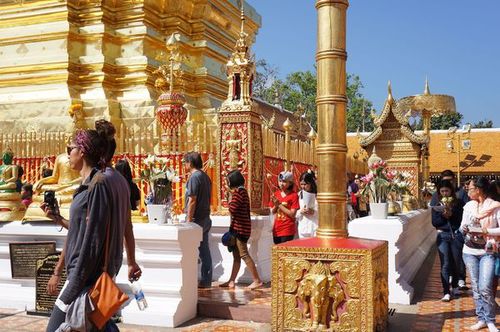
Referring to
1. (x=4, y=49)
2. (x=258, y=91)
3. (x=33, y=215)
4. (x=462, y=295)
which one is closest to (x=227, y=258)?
(x=33, y=215)

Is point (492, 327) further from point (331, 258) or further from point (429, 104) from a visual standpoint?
point (429, 104)

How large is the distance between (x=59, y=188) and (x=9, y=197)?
75 centimetres

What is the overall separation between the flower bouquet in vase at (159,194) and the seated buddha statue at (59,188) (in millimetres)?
1107

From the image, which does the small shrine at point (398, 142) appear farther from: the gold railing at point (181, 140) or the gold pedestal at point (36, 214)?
the gold pedestal at point (36, 214)

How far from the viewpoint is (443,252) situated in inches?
278

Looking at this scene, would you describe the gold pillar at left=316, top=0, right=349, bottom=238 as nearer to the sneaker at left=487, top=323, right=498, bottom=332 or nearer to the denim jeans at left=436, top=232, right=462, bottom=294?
the sneaker at left=487, top=323, right=498, bottom=332

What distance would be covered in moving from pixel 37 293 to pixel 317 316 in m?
3.29

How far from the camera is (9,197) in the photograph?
7395mm

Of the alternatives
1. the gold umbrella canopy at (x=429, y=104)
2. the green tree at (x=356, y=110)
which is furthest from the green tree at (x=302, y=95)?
the gold umbrella canopy at (x=429, y=104)

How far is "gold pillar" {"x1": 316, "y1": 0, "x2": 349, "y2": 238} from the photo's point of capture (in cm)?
484

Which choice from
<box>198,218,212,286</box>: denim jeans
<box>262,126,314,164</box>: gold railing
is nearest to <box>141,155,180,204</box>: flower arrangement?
<box>198,218,212,286</box>: denim jeans

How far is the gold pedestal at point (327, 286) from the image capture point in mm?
4445

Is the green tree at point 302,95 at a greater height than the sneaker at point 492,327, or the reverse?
the green tree at point 302,95

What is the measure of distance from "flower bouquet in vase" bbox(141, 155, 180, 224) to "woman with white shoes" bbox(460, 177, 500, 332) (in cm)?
305
